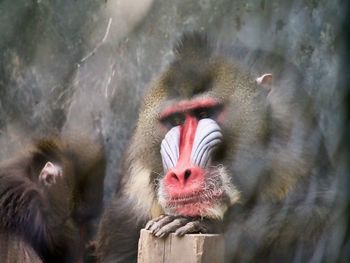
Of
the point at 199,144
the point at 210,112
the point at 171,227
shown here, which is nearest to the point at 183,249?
the point at 171,227

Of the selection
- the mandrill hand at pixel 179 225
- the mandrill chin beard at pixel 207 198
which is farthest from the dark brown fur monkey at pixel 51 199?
the mandrill hand at pixel 179 225

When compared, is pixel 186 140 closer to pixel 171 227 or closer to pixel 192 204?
pixel 192 204

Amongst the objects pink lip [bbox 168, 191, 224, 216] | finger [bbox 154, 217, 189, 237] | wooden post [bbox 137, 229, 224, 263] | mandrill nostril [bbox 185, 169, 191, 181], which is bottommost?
wooden post [bbox 137, 229, 224, 263]

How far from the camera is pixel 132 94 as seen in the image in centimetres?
191

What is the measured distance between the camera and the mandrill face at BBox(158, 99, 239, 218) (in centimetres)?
146

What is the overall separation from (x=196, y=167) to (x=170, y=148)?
0.12 m

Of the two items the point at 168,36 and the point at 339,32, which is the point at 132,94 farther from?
the point at 339,32

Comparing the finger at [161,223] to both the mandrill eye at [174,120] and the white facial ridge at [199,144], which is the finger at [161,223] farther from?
the mandrill eye at [174,120]

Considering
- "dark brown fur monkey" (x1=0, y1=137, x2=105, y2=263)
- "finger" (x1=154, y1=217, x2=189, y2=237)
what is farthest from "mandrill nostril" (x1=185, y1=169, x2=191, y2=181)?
"dark brown fur monkey" (x1=0, y1=137, x2=105, y2=263)

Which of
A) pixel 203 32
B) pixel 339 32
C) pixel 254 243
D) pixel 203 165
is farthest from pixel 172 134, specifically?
pixel 339 32

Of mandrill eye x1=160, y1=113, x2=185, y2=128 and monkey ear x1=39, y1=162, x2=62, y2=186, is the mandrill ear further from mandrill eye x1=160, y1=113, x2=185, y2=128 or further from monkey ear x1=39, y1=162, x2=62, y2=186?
monkey ear x1=39, y1=162, x2=62, y2=186

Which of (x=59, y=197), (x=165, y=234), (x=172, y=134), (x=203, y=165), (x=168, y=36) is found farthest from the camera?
(x=59, y=197)

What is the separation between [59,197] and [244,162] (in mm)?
604

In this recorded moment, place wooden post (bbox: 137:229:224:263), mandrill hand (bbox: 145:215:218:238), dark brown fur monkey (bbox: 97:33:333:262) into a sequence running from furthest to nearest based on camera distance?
1. dark brown fur monkey (bbox: 97:33:333:262)
2. mandrill hand (bbox: 145:215:218:238)
3. wooden post (bbox: 137:229:224:263)
